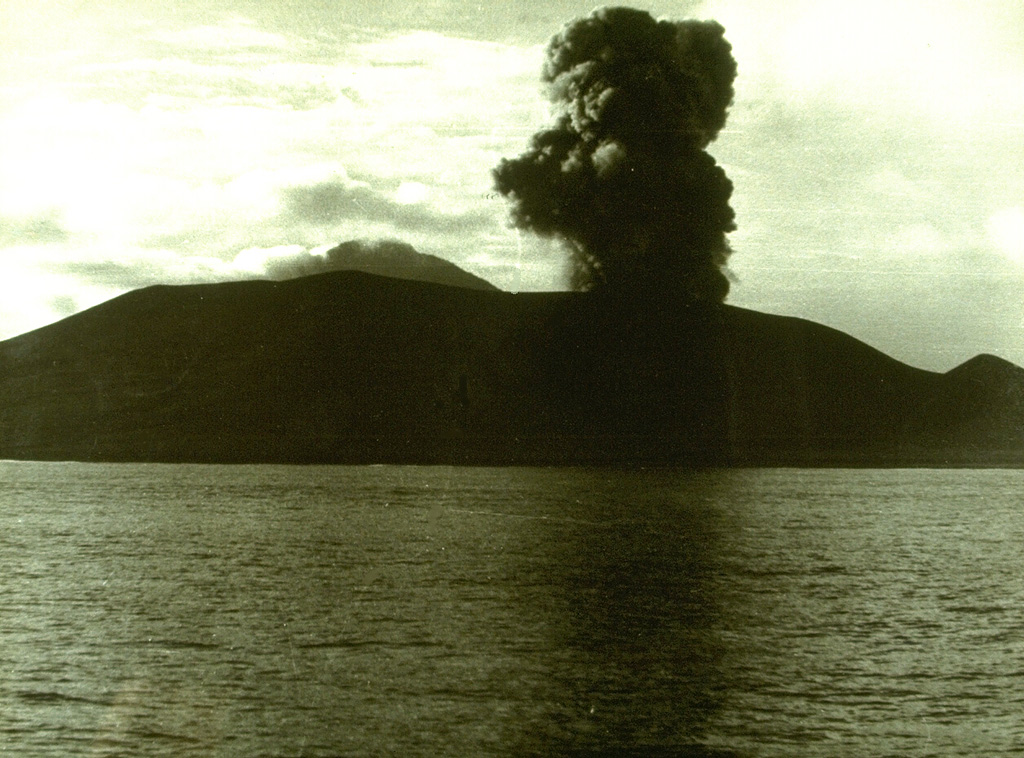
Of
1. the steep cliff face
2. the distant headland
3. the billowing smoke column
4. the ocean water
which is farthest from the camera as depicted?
the steep cliff face

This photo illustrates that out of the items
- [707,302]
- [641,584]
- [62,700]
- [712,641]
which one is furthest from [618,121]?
[62,700]

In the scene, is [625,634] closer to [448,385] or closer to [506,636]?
[506,636]

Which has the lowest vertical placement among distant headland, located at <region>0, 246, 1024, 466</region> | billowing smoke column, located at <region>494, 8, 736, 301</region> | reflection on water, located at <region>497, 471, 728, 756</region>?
reflection on water, located at <region>497, 471, 728, 756</region>

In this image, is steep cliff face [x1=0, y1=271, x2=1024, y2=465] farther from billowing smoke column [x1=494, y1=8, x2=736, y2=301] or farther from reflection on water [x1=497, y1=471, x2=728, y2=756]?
reflection on water [x1=497, y1=471, x2=728, y2=756]

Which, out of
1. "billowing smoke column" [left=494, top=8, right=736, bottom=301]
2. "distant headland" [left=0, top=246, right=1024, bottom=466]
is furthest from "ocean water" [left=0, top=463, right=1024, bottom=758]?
"distant headland" [left=0, top=246, right=1024, bottom=466]

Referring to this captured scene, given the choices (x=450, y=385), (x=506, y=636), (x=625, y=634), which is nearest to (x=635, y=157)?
(x=450, y=385)

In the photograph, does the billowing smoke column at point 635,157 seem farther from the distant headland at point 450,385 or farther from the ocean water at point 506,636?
the ocean water at point 506,636

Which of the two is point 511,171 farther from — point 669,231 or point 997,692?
point 997,692
